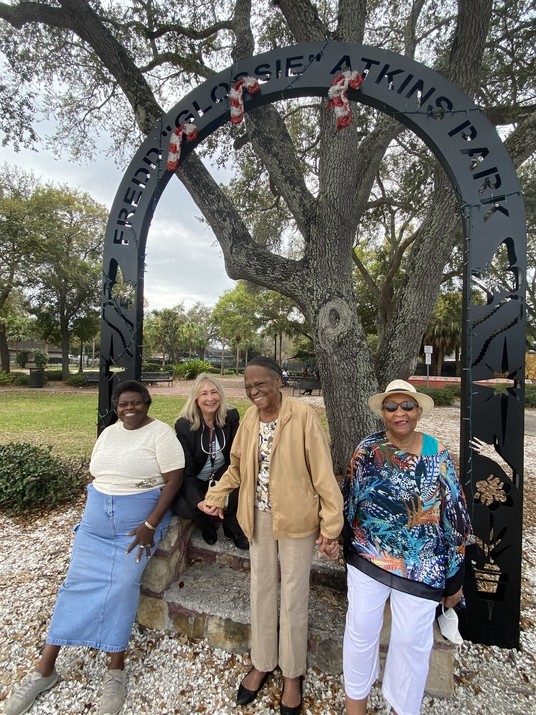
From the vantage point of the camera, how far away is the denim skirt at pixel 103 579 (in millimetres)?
1927

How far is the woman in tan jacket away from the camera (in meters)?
1.73

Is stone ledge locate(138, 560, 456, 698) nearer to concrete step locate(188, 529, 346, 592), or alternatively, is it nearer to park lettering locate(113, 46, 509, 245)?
concrete step locate(188, 529, 346, 592)

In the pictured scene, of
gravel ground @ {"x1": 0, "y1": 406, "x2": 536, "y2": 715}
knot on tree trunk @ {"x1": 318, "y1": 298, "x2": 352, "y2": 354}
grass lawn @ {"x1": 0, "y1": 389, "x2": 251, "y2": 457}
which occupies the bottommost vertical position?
gravel ground @ {"x1": 0, "y1": 406, "x2": 536, "y2": 715}

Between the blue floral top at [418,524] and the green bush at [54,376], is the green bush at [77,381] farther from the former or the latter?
the blue floral top at [418,524]

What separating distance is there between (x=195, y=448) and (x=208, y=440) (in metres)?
0.11

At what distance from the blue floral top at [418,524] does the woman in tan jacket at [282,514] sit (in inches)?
8.4

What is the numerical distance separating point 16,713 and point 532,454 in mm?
8818

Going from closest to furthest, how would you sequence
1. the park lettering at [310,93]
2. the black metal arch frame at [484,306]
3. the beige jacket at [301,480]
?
the beige jacket at [301,480]
the black metal arch frame at [484,306]
the park lettering at [310,93]

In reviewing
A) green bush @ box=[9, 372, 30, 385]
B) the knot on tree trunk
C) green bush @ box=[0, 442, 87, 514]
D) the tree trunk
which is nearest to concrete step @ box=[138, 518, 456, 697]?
the knot on tree trunk

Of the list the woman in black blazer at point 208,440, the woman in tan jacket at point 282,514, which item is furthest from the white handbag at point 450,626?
the woman in black blazer at point 208,440

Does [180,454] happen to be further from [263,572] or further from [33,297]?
[33,297]

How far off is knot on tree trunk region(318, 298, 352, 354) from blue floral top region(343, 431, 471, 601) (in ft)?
5.90

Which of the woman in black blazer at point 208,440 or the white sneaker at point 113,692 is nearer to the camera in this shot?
the white sneaker at point 113,692

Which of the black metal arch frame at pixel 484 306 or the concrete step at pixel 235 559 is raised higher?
the black metal arch frame at pixel 484 306
